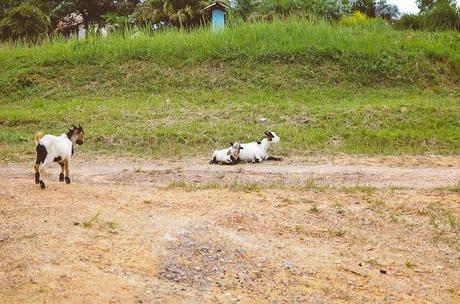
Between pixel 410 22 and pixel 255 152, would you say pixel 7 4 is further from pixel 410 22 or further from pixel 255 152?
pixel 255 152

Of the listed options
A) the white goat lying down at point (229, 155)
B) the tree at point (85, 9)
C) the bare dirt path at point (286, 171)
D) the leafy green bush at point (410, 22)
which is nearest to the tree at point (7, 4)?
the tree at point (85, 9)

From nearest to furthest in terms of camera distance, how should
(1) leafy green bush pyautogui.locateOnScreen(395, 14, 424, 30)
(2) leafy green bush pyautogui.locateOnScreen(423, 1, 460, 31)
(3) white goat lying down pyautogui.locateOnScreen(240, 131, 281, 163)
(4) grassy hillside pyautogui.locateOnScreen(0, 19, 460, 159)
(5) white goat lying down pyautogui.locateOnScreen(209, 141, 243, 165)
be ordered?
(5) white goat lying down pyautogui.locateOnScreen(209, 141, 243, 165) → (3) white goat lying down pyautogui.locateOnScreen(240, 131, 281, 163) → (4) grassy hillside pyautogui.locateOnScreen(0, 19, 460, 159) → (2) leafy green bush pyautogui.locateOnScreen(423, 1, 460, 31) → (1) leafy green bush pyautogui.locateOnScreen(395, 14, 424, 30)

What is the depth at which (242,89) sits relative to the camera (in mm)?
16375

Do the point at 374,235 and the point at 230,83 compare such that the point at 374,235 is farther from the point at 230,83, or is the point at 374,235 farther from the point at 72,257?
the point at 230,83

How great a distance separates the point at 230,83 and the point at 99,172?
808 centimetres

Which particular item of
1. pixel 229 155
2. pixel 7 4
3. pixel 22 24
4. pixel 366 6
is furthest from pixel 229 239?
pixel 7 4

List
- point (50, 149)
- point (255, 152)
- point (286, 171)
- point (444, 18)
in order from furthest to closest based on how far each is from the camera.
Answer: point (444, 18), point (255, 152), point (286, 171), point (50, 149)

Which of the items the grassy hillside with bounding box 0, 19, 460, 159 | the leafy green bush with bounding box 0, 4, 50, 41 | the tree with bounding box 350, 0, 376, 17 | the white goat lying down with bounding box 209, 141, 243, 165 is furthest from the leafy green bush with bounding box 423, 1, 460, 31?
the leafy green bush with bounding box 0, 4, 50, 41

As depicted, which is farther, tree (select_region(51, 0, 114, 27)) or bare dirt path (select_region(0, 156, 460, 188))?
tree (select_region(51, 0, 114, 27))

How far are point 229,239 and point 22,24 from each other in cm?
2158

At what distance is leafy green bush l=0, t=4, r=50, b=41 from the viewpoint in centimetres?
2417

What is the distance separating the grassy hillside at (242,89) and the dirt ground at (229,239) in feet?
11.3

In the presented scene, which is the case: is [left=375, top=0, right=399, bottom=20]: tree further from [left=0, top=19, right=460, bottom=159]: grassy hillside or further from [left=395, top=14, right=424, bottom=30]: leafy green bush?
[left=0, top=19, right=460, bottom=159]: grassy hillside

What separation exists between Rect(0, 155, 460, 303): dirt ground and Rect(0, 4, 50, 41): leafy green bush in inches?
678
